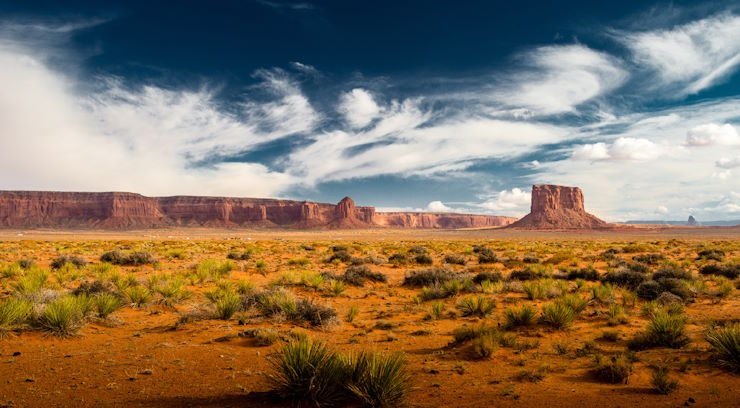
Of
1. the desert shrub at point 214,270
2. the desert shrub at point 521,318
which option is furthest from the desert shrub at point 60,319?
the desert shrub at point 521,318

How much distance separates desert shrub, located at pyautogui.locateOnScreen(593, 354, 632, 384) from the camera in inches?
219

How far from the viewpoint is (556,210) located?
167 m

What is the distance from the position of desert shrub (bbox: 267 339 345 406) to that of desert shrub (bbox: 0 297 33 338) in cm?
613

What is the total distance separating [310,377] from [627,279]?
13859 mm

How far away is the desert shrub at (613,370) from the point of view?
5.56m

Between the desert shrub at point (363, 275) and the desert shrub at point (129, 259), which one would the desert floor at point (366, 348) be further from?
the desert shrub at point (129, 259)

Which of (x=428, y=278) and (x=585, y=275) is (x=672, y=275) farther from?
(x=428, y=278)

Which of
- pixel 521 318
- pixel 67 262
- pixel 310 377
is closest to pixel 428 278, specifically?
pixel 521 318

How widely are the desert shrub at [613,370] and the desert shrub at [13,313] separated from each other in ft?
34.0

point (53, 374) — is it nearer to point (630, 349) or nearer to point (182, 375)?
point (182, 375)

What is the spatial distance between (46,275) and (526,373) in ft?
53.2

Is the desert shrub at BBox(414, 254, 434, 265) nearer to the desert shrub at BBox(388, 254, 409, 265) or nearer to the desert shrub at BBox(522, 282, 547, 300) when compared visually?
the desert shrub at BBox(388, 254, 409, 265)

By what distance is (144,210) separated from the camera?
7116 inches

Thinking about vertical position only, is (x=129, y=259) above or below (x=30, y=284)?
below
